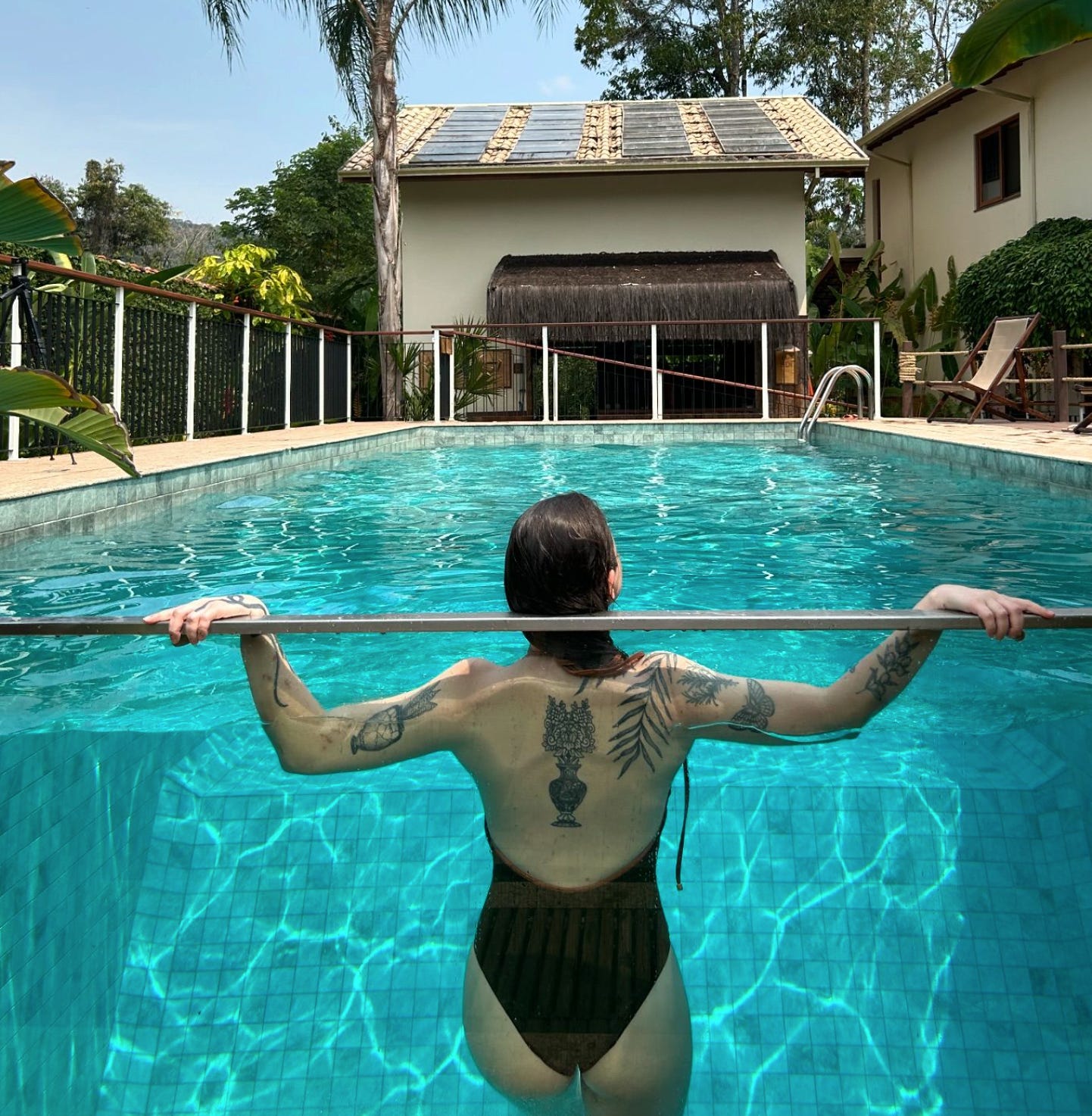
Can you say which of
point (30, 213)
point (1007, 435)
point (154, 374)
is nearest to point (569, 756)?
point (30, 213)

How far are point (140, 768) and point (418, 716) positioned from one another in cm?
91

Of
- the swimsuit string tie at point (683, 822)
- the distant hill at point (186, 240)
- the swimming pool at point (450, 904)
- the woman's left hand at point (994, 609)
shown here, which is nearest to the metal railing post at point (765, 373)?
the swimming pool at point (450, 904)

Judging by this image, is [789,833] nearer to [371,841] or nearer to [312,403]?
[371,841]

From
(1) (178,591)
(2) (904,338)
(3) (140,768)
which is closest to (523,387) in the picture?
(2) (904,338)

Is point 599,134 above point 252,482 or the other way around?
above

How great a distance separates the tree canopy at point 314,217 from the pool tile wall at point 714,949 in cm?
3090

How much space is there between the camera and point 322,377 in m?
18.0

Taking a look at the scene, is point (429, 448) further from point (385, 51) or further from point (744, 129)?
point (744, 129)

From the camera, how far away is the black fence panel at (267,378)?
1462 cm

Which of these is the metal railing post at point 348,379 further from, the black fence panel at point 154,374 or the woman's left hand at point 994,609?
the woman's left hand at point 994,609

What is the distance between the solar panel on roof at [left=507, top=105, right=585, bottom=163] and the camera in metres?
22.3

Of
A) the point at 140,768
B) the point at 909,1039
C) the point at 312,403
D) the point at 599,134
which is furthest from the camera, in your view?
the point at 599,134

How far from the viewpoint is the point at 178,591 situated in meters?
5.37

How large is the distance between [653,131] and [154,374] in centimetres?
1552
